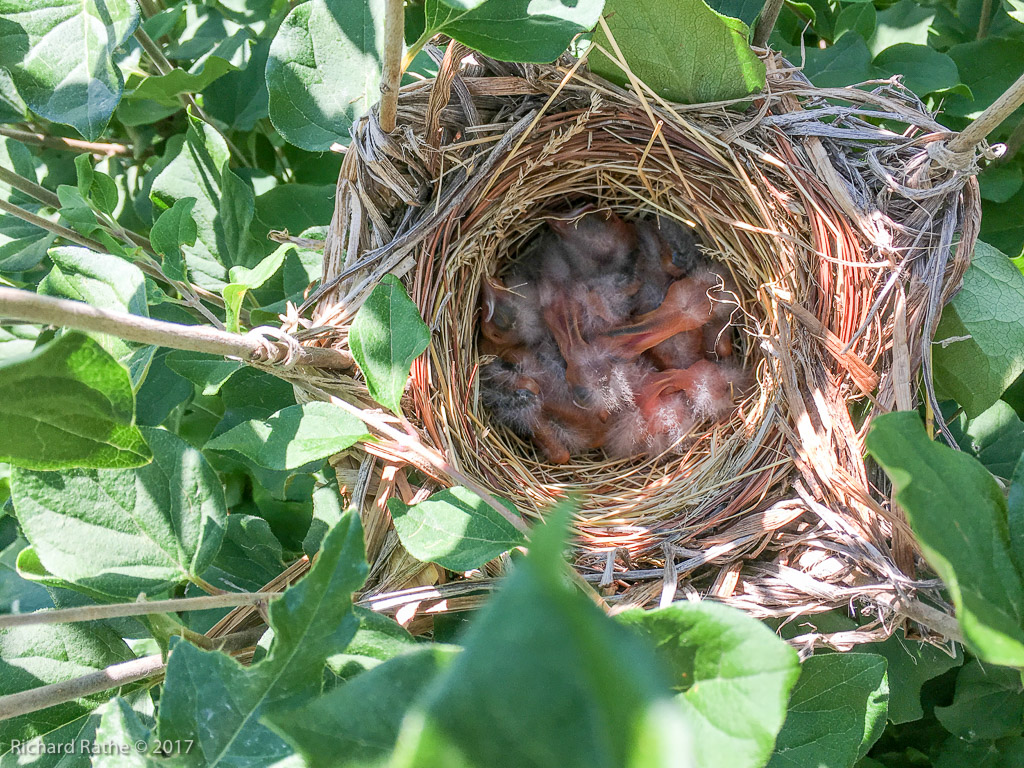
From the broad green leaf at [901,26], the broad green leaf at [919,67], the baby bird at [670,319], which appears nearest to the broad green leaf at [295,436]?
the baby bird at [670,319]

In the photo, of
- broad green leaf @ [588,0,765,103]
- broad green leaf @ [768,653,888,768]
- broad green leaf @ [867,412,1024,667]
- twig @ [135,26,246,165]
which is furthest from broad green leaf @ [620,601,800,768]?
twig @ [135,26,246,165]

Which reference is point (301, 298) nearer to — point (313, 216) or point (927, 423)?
point (313, 216)

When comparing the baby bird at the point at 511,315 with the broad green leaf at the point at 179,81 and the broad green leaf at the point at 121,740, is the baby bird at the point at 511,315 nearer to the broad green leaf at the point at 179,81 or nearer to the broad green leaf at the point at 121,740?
the broad green leaf at the point at 179,81

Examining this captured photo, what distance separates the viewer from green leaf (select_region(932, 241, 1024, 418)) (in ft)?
3.32

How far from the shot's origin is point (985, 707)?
119 cm

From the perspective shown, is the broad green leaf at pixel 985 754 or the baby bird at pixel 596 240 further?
the baby bird at pixel 596 240

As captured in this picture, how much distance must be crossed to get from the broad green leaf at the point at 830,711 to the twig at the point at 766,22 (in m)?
0.90

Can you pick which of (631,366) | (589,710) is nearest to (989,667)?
(631,366)

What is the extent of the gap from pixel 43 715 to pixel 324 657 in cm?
48

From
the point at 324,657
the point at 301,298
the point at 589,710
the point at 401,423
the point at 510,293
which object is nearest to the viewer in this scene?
the point at 589,710

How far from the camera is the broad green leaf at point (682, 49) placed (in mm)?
1005

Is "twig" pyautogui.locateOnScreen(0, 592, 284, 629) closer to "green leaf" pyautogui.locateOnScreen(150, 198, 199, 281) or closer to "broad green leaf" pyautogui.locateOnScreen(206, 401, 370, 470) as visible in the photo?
"broad green leaf" pyautogui.locateOnScreen(206, 401, 370, 470)

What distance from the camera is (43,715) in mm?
881

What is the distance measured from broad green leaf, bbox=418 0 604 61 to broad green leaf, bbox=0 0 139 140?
467 mm
